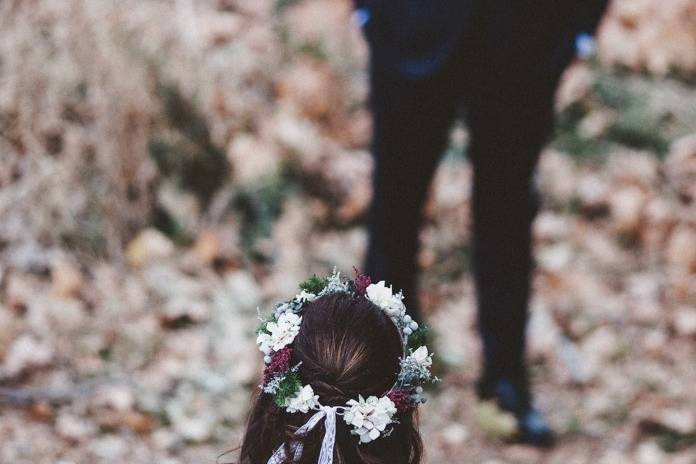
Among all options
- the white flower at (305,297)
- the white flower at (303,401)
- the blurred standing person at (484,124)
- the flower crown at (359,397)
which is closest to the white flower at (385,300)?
the flower crown at (359,397)

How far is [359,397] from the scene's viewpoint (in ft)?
4.91

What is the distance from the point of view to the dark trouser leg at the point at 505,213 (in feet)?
7.64

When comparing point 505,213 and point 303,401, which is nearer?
point 303,401

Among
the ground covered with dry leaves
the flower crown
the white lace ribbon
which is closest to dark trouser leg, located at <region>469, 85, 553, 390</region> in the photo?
the ground covered with dry leaves

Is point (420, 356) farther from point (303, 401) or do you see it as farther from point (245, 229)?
point (245, 229)

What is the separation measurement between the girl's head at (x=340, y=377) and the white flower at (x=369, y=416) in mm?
15

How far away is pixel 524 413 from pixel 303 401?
1343 mm

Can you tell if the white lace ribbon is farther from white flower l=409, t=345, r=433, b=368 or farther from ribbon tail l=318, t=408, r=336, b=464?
white flower l=409, t=345, r=433, b=368

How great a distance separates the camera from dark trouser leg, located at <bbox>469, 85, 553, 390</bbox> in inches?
91.7

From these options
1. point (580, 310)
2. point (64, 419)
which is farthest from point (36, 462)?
point (580, 310)

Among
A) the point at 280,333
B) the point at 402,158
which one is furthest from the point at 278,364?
the point at 402,158

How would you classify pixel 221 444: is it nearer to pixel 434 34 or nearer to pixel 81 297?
pixel 81 297

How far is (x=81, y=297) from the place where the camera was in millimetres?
2982

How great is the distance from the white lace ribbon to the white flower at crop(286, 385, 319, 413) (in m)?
0.02
